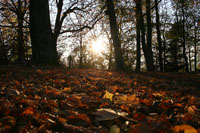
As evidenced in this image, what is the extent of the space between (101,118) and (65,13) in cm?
1220

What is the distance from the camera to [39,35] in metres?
6.05

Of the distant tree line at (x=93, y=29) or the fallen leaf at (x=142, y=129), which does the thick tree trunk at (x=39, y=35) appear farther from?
the fallen leaf at (x=142, y=129)

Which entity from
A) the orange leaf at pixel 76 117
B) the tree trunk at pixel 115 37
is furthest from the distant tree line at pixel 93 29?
the orange leaf at pixel 76 117

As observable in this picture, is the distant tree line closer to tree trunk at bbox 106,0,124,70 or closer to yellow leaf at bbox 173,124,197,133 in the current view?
tree trunk at bbox 106,0,124,70

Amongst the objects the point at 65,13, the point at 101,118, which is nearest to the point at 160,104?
the point at 101,118

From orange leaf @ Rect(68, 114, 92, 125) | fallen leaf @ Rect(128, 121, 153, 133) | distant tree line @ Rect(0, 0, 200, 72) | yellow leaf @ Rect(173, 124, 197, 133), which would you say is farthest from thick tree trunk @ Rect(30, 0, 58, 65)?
yellow leaf @ Rect(173, 124, 197, 133)

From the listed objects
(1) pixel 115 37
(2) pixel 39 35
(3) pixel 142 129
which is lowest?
(3) pixel 142 129

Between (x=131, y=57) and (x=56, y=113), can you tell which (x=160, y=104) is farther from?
(x=131, y=57)

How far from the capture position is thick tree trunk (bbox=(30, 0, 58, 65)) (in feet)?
19.9

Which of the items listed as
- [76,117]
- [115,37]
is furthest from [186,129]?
[115,37]

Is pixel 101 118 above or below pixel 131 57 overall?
below

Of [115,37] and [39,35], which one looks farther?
[115,37]

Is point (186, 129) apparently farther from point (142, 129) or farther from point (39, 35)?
point (39, 35)

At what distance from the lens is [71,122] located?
121 centimetres
